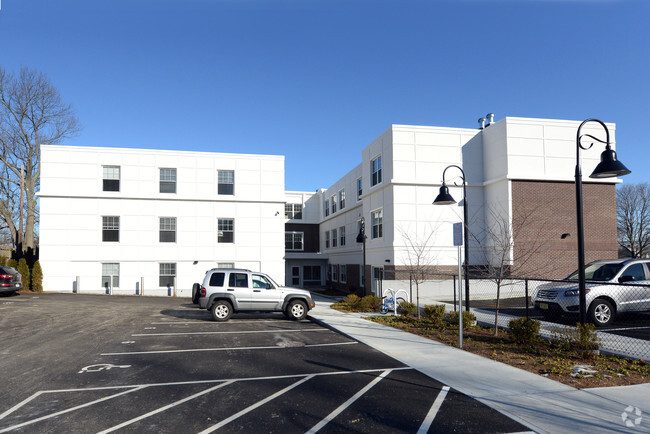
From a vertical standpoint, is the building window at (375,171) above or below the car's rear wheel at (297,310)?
above

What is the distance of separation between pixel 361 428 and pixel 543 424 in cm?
238

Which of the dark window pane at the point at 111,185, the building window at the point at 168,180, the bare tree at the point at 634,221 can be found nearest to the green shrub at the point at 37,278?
the dark window pane at the point at 111,185

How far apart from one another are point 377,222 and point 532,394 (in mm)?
19869

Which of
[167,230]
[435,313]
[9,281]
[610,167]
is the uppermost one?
[610,167]

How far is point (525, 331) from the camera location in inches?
406

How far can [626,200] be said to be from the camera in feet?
190

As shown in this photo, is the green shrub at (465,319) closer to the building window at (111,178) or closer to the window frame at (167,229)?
the window frame at (167,229)

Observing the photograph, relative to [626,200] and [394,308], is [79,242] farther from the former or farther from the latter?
[626,200]

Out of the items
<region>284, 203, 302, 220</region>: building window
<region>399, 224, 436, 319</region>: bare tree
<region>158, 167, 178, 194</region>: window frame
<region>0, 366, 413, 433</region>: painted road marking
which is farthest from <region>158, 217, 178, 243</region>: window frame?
<region>0, 366, 413, 433</region>: painted road marking

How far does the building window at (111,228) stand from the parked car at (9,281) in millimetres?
5411

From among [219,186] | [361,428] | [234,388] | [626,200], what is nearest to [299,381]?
[234,388]

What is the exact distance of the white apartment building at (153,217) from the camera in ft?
89.7

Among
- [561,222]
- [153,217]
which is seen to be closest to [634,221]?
[561,222]

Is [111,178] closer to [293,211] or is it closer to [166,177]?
[166,177]
